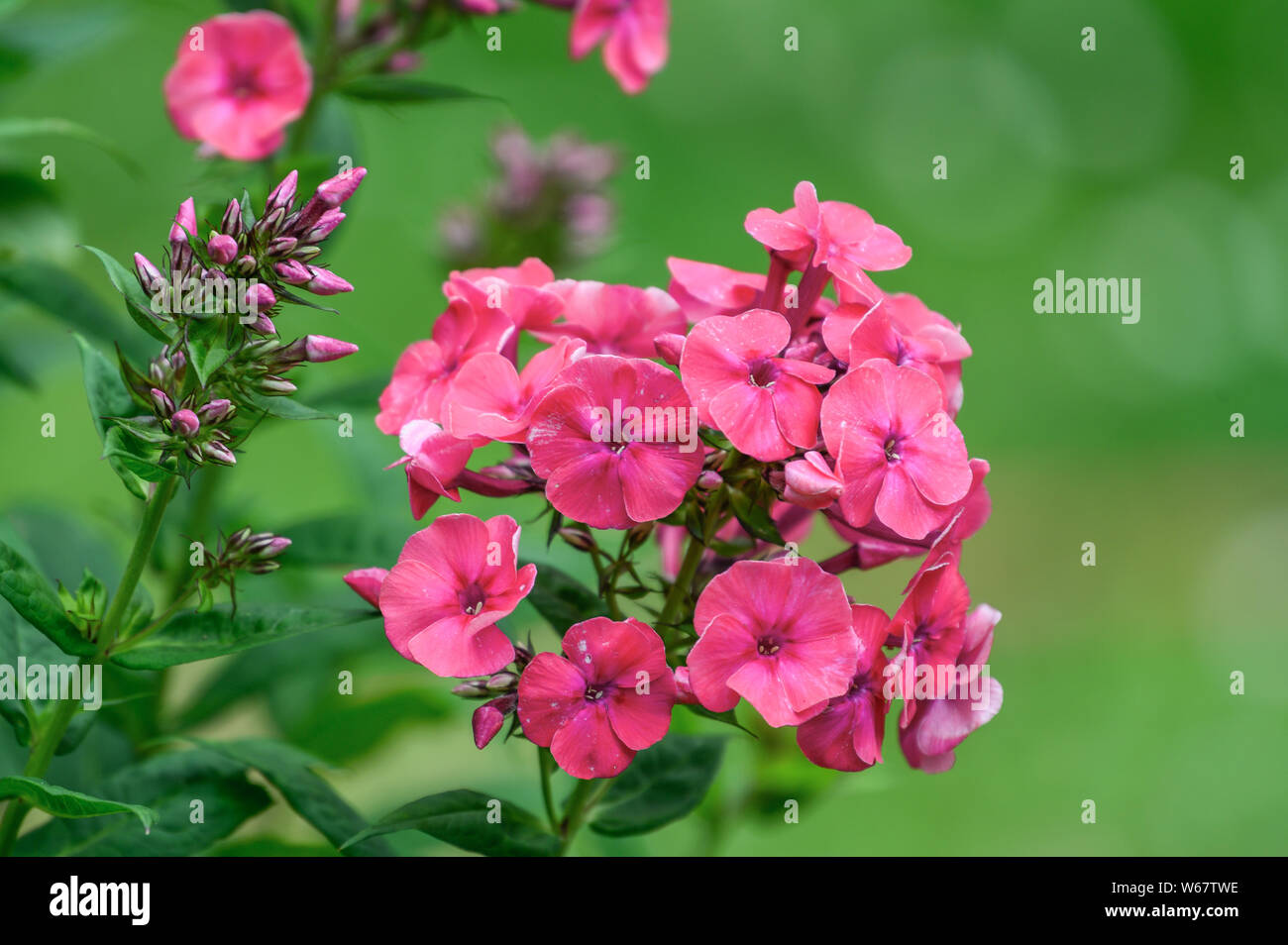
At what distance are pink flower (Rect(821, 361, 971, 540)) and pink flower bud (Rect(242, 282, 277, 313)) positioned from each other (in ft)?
1.37

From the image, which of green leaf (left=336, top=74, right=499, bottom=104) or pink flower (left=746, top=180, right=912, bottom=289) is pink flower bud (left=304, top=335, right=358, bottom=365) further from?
green leaf (left=336, top=74, right=499, bottom=104)

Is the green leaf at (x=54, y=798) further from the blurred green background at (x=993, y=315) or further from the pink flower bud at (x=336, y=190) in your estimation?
the blurred green background at (x=993, y=315)

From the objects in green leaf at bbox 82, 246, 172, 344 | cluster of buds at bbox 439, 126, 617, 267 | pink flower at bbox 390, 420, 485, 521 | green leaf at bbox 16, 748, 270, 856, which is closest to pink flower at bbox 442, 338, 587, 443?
pink flower at bbox 390, 420, 485, 521

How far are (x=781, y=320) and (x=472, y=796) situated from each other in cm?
47

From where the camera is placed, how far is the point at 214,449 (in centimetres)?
88

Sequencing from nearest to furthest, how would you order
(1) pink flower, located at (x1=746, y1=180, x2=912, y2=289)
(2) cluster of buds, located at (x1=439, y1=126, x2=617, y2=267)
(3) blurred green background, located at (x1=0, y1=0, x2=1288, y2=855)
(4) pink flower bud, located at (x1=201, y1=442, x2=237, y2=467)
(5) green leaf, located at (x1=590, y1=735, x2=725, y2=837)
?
(4) pink flower bud, located at (x1=201, y1=442, x2=237, y2=467) < (1) pink flower, located at (x1=746, y1=180, x2=912, y2=289) < (5) green leaf, located at (x1=590, y1=735, x2=725, y2=837) < (2) cluster of buds, located at (x1=439, y1=126, x2=617, y2=267) < (3) blurred green background, located at (x1=0, y1=0, x2=1288, y2=855)

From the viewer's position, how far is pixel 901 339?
A: 99 centimetres

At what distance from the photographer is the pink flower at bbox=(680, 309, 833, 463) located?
34.9 inches

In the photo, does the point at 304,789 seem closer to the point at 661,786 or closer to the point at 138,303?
the point at 661,786

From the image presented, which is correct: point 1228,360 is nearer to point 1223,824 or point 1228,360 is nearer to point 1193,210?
point 1193,210

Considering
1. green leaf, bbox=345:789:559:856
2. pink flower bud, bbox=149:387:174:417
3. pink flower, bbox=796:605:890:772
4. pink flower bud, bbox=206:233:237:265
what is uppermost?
pink flower bud, bbox=206:233:237:265

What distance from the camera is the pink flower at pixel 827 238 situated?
3.29 ft

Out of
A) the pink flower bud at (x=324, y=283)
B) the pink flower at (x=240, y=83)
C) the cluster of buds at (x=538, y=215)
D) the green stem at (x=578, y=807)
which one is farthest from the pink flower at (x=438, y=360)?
the cluster of buds at (x=538, y=215)
